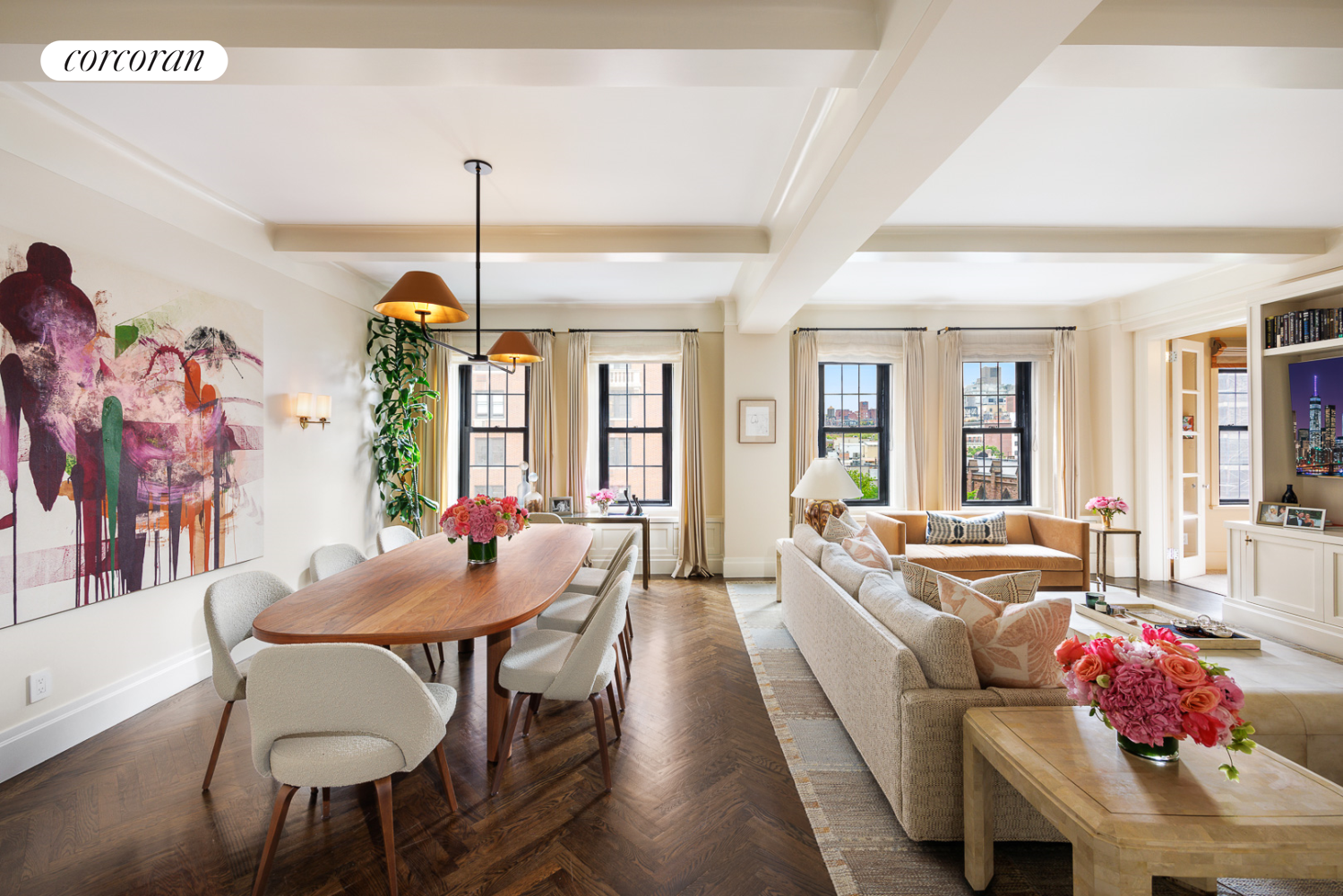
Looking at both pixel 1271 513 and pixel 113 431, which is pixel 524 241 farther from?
pixel 1271 513

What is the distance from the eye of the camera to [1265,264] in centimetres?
402

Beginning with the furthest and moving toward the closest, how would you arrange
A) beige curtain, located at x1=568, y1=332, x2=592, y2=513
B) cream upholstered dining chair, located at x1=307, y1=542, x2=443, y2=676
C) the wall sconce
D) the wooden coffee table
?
beige curtain, located at x1=568, y1=332, x2=592, y2=513
the wall sconce
cream upholstered dining chair, located at x1=307, y1=542, x2=443, y2=676
the wooden coffee table

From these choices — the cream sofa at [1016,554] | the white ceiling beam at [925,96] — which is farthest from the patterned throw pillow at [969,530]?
the white ceiling beam at [925,96]

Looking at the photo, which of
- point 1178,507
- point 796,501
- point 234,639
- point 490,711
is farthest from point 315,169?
point 1178,507

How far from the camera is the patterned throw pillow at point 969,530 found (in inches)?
195

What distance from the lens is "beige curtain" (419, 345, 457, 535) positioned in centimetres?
550

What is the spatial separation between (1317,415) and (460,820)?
18.8ft

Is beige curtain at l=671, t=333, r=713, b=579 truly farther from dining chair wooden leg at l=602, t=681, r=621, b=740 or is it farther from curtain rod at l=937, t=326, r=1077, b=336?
dining chair wooden leg at l=602, t=681, r=621, b=740

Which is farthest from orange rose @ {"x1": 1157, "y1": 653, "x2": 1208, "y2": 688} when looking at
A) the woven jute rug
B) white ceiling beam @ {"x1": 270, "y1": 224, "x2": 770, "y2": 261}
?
white ceiling beam @ {"x1": 270, "y1": 224, "x2": 770, "y2": 261}

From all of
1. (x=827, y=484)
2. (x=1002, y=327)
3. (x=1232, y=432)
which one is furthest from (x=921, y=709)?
(x=1232, y=432)

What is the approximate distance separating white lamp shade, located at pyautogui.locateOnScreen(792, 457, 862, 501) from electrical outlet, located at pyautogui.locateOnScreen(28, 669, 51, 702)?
401cm

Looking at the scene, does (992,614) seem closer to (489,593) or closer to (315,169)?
(489,593)

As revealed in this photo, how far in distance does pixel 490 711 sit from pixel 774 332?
425 centimetres

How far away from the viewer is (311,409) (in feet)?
13.0
